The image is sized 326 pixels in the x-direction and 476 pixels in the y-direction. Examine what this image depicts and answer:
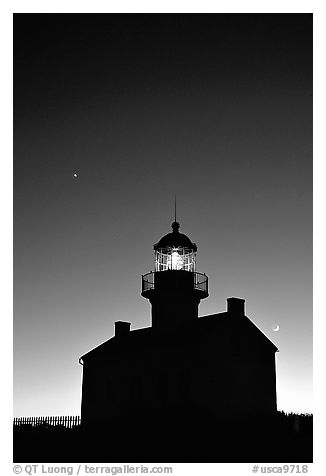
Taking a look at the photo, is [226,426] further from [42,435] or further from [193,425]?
[42,435]

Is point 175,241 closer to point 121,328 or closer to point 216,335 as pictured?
point 216,335

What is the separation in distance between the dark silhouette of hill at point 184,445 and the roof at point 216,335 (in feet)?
20.2

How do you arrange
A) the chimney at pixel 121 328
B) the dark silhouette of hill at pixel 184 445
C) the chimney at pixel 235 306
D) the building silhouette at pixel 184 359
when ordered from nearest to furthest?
the dark silhouette of hill at pixel 184 445 < the building silhouette at pixel 184 359 < the chimney at pixel 235 306 < the chimney at pixel 121 328

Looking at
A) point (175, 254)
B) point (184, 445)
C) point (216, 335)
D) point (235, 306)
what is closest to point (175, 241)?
point (175, 254)

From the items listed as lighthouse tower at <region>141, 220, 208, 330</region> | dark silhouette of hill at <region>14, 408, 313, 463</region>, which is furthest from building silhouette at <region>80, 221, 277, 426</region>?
dark silhouette of hill at <region>14, 408, 313, 463</region>

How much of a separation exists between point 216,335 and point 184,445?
9.88m

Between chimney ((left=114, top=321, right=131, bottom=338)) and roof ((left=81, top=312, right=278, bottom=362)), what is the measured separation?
328cm

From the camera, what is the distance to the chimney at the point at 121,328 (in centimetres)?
3394

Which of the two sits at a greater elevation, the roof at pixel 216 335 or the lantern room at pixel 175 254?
the lantern room at pixel 175 254

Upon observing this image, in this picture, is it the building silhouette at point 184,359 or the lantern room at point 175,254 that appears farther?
the lantern room at point 175,254

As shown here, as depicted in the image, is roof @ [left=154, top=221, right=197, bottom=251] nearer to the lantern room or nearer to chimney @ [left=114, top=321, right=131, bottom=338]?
the lantern room

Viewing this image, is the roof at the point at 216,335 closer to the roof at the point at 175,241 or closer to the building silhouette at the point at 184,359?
the building silhouette at the point at 184,359

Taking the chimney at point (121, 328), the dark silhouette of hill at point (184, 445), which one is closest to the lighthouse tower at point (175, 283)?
the chimney at point (121, 328)
